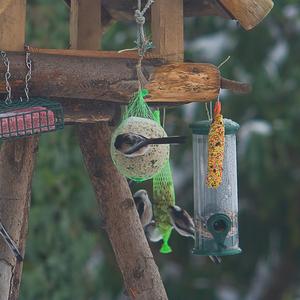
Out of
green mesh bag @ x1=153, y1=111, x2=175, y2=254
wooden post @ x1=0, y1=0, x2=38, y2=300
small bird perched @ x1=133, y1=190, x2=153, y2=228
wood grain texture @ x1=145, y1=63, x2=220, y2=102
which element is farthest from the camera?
small bird perched @ x1=133, y1=190, x2=153, y2=228

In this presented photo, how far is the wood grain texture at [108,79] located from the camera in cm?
293

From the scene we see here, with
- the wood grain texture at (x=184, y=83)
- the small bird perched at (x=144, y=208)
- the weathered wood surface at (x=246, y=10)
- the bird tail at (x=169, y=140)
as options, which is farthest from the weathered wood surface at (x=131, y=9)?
the small bird perched at (x=144, y=208)

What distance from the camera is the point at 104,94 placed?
2.98m

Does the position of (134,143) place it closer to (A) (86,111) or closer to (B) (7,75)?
(A) (86,111)

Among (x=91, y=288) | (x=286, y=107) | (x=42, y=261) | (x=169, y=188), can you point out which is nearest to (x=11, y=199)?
(x=169, y=188)

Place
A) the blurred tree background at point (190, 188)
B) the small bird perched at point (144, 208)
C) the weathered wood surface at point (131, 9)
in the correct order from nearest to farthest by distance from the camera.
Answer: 1. the weathered wood surface at point (131, 9)
2. the small bird perched at point (144, 208)
3. the blurred tree background at point (190, 188)

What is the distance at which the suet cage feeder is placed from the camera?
2791 millimetres

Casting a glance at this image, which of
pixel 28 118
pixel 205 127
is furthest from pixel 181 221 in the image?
pixel 28 118

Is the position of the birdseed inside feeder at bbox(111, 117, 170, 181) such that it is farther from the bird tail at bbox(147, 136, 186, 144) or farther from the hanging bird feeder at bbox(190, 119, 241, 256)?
the hanging bird feeder at bbox(190, 119, 241, 256)

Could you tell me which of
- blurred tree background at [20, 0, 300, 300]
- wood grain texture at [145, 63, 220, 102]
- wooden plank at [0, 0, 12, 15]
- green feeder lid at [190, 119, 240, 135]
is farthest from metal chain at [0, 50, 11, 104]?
blurred tree background at [20, 0, 300, 300]

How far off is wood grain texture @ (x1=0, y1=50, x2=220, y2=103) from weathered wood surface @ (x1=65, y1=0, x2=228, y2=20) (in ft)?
1.05

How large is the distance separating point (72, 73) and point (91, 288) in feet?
10.6

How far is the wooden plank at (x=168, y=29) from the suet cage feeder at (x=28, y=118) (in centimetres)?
41

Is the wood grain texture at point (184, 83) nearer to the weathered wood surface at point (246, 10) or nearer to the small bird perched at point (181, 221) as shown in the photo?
the weathered wood surface at point (246, 10)
